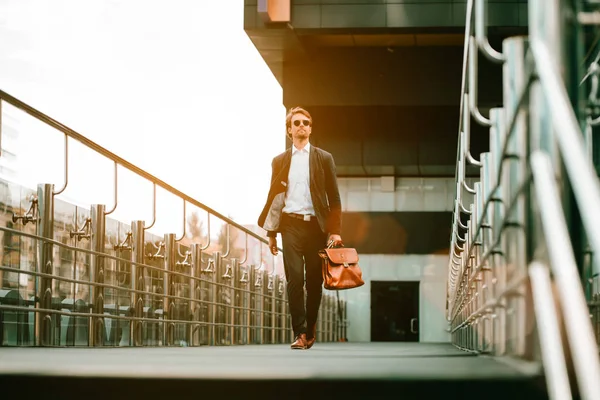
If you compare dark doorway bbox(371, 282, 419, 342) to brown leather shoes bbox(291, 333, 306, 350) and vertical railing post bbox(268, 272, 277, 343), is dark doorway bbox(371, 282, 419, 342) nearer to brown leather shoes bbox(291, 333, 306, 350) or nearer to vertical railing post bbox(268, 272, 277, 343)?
vertical railing post bbox(268, 272, 277, 343)

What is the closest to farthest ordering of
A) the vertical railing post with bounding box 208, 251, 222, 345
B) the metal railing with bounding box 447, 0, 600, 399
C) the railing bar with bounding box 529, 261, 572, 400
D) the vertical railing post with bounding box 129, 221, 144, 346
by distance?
1. the metal railing with bounding box 447, 0, 600, 399
2. the railing bar with bounding box 529, 261, 572, 400
3. the vertical railing post with bounding box 129, 221, 144, 346
4. the vertical railing post with bounding box 208, 251, 222, 345

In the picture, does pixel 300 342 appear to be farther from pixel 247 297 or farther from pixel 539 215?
pixel 539 215

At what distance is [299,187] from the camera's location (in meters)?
6.65

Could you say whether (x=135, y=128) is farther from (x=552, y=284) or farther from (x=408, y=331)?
(x=552, y=284)

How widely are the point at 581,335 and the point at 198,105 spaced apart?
24730 millimetres

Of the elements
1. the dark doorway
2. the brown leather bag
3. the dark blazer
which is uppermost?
the dark blazer

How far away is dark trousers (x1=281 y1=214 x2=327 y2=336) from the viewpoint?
6668mm

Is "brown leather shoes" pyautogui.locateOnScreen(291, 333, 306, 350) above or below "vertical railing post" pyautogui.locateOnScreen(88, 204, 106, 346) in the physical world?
below

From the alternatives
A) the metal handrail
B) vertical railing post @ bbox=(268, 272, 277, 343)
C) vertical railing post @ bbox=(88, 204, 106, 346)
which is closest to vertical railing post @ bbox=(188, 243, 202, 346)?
the metal handrail

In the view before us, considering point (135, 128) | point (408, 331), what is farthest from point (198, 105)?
point (408, 331)

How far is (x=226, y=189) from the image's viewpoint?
87.4ft

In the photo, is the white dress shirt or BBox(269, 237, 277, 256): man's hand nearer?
the white dress shirt

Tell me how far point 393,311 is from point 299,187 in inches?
799

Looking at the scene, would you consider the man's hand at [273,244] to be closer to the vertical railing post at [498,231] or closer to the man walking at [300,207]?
the man walking at [300,207]
